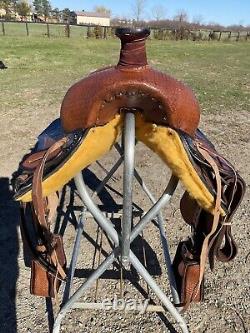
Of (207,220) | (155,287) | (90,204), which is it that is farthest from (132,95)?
(155,287)

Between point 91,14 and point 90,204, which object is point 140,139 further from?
point 91,14

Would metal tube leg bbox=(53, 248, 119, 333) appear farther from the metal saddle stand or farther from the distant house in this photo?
the distant house

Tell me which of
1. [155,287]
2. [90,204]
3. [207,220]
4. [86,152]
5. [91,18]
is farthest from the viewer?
[91,18]

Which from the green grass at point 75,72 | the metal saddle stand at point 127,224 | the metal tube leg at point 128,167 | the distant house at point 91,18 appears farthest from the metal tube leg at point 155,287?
the distant house at point 91,18

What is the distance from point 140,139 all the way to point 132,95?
213mm

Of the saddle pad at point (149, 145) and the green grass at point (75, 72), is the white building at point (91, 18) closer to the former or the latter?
the green grass at point (75, 72)

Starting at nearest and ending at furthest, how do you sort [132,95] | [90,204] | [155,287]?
[132,95], [90,204], [155,287]

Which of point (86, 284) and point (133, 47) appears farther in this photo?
point (86, 284)

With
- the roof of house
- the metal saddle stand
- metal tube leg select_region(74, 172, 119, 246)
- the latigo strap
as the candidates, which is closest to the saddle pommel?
the metal saddle stand

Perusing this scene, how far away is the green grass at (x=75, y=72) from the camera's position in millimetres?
5891

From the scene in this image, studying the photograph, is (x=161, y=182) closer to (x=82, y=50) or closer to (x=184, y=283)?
(x=184, y=283)

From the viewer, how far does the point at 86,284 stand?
158 centimetres

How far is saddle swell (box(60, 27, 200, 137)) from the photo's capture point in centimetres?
105

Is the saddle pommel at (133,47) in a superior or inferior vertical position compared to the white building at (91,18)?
superior
